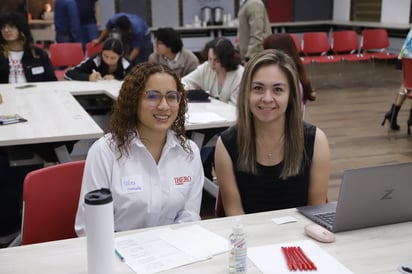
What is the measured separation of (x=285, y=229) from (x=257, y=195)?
1.34ft

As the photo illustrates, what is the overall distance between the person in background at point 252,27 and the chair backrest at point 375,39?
3.14 meters

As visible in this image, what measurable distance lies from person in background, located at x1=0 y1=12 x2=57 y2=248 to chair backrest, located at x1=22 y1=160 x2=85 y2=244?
158cm

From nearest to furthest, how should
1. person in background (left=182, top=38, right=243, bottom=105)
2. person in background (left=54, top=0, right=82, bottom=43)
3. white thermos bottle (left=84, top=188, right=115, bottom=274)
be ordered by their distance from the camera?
white thermos bottle (left=84, top=188, right=115, bottom=274), person in background (left=182, top=38, right=243, bottom=105), person in background (left=54, top=0, right=82, bottom=43)

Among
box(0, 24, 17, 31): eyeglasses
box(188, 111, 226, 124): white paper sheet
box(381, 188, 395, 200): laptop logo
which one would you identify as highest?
box(0, 24, 17, 31): eyeglasses

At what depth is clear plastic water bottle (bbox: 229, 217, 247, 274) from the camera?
4.71 ft

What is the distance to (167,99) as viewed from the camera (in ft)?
6.77

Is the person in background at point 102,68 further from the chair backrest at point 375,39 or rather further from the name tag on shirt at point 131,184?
the chair backrest at point 375,39

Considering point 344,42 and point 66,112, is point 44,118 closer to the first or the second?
point 66,112

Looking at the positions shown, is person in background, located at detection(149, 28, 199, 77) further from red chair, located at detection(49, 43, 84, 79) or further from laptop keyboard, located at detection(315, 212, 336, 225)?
laptop keyboard, located at detection(315, 212, 336, 225)

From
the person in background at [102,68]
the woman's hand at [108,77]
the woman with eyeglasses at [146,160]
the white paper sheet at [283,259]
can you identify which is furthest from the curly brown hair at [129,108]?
the woman's hand at [108,77]

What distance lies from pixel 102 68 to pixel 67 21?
2153 mm

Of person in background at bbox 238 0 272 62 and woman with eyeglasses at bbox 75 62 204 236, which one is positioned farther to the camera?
person in background at bbox 238 0 272 62

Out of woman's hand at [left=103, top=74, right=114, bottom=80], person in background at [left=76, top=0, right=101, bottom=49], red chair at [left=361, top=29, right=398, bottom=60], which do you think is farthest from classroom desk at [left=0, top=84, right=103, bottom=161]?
red chair at [left=361, top=29, right=398, bottom=60]

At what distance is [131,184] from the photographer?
1.99m
